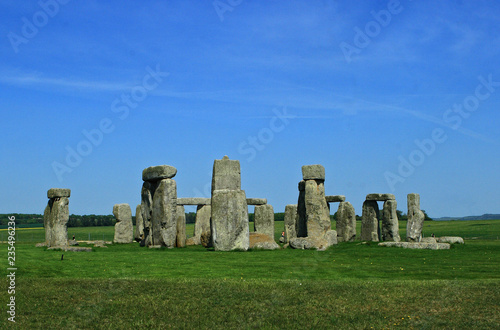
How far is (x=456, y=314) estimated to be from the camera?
391 inches

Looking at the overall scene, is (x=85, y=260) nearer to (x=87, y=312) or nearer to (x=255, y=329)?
(x=87, y=312)

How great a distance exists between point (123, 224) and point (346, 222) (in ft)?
42.2

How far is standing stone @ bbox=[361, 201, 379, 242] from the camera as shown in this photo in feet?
105

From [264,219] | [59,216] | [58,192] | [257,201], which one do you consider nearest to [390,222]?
[264,219]

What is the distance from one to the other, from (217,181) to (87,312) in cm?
1255

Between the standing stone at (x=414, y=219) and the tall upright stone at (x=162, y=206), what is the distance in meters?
10.9

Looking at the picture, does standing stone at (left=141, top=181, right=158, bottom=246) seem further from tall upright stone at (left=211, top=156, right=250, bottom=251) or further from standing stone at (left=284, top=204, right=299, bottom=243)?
standing stone at (left=284, top=204, right=299, bottom=243)

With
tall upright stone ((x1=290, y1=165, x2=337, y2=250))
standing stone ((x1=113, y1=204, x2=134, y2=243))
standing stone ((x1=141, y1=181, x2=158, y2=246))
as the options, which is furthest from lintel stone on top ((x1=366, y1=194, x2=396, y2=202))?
standing stone ((x1=113, y1=204, x2=134, y2=243))

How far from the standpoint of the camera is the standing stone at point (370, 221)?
31.9 metres

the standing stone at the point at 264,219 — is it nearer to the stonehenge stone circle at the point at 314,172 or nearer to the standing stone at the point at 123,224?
the standing stone at the point at 123,224

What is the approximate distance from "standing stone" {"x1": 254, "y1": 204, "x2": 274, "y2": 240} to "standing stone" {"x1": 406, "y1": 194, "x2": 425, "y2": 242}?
997 centimetres

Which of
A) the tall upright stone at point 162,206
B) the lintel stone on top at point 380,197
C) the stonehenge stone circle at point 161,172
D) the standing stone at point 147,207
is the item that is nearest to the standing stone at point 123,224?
the standing stone at point 147,207

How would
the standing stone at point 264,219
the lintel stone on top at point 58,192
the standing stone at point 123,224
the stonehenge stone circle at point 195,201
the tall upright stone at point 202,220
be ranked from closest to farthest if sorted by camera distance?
the lintel stone on top at point 58,192 → the tall upright stone at point 202,220 → the stonehenge stone circle at point 195,201 → the standing stone at point 123,224 → the standing stone at point 264,219

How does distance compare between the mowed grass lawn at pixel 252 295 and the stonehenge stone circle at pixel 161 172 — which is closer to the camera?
the mowed grass lawn at pixel 252 295
